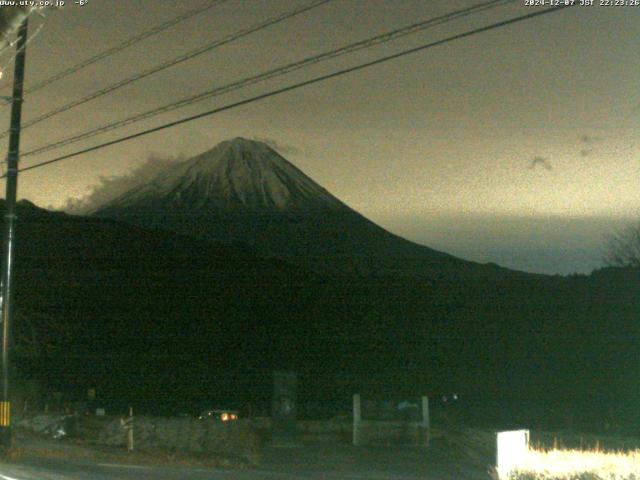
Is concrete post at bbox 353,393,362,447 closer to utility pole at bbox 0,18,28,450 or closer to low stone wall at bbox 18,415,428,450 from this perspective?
low stone wall at bbox 18,415,428,450

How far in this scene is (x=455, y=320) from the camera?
283 feet

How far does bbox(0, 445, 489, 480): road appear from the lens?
15695 mm

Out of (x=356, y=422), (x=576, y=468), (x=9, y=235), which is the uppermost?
(x=9, y=235)

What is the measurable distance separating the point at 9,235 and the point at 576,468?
13.6 meters

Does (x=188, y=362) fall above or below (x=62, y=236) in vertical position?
below

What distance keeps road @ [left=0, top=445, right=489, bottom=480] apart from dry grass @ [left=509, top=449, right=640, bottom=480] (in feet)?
4.73

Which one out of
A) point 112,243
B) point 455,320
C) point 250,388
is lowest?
point 250,388

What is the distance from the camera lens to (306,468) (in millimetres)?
20094

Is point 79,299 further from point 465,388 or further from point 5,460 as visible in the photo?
point 5,460

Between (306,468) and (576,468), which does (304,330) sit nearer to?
(306,468)

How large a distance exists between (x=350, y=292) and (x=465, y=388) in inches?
1844

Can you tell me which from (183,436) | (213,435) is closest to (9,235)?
(183,436)

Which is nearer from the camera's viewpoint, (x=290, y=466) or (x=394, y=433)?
(x=290, y=466)

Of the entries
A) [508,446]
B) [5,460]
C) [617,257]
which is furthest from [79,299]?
[508,446]
